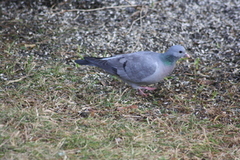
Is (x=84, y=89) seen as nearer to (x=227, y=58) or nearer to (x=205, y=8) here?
(x=227, y=58)

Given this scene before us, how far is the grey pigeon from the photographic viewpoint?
13.3ft

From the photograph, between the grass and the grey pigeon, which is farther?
the grey pigeon

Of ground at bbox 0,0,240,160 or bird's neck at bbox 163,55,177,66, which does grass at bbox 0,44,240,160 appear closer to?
ground at bbox 0,0,240,160

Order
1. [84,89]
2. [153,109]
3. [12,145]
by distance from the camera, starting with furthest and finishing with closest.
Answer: [84,89]
[153,109]
[12,145]

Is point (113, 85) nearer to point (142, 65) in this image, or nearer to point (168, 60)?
point (142, 65)

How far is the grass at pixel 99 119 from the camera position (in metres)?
3.04

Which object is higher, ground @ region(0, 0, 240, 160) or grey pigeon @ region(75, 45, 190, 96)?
grey pigeon @ region(75, 45, 190, 96)

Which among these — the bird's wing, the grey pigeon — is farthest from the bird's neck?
the bird's wing

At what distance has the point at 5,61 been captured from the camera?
15.4ft

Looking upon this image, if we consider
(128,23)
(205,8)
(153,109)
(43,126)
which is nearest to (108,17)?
(128,23)

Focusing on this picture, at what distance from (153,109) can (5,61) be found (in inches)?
81.3

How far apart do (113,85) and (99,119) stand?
0.89 meters

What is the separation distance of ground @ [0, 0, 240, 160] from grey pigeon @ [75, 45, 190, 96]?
0.22 meters

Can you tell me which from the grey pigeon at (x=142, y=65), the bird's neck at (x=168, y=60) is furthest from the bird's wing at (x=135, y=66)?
the bird's neck at (x=168, y=60)
